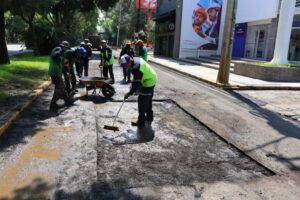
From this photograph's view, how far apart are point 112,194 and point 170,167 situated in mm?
1250

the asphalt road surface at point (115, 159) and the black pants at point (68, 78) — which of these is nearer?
the asphalt road surface at point (115, 159)

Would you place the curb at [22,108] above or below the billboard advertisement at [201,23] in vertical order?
below

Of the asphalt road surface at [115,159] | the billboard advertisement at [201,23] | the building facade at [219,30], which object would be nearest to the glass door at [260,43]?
the building facade at [219,30]

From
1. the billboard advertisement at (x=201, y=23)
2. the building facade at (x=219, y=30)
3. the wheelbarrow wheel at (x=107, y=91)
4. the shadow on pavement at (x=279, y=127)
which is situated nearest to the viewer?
the shadow on pavement at (x=279, y=127)

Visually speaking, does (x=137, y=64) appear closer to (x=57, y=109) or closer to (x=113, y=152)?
(x=113, y=152)

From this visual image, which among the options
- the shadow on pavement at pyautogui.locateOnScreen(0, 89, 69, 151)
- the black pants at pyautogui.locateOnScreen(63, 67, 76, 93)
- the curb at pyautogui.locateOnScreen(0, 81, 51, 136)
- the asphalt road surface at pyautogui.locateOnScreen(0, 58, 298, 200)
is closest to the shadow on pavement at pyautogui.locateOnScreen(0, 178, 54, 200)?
the asphalt road surface at pyautogui.locateOnScreen(0, 58, 298, 200)

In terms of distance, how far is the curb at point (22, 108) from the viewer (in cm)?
684

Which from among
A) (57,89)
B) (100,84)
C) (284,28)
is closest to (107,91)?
(100,84)

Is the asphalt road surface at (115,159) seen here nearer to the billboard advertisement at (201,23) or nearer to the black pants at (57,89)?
the black pants at (57,89)

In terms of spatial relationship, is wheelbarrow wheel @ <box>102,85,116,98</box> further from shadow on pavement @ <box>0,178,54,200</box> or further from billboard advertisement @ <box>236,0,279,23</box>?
billboard advertisement @ <box>236,0,279,23</box>

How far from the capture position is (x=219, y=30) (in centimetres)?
3138

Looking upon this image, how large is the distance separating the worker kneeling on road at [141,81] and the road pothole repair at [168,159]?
1.32ft

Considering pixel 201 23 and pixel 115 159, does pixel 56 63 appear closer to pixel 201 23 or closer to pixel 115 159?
pixel 115 159

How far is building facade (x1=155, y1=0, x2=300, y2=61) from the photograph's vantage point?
23.4 m
